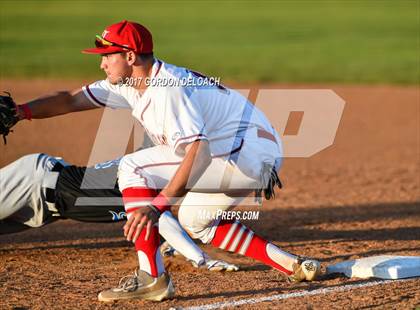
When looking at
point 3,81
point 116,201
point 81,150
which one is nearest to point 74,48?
Result: point 3,81

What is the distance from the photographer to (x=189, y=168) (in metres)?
4.84

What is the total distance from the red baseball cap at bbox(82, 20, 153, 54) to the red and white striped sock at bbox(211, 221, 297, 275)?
1411 millimetres

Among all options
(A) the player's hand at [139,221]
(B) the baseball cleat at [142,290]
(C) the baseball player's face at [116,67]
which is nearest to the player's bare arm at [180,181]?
(A) the player's hand at [139,221]

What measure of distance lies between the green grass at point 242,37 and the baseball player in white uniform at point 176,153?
10.6 m

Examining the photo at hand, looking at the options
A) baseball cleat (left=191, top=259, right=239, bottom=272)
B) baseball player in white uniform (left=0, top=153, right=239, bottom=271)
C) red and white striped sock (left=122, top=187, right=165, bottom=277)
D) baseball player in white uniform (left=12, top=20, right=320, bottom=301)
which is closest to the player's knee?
baseball player in white uniform (left=12, top=20, right=320, bottom=301)

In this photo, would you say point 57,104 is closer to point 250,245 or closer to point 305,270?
point 250,245

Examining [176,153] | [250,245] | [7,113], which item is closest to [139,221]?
[176,153]

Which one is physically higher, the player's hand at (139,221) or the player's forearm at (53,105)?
the player's forearm at (53,105)

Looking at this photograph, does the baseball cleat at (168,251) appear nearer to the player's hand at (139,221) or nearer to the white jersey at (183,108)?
the white jersey at (183,108)

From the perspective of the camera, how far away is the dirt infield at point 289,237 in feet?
16.9

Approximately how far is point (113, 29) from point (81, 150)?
586 centimetres

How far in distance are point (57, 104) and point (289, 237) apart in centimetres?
233

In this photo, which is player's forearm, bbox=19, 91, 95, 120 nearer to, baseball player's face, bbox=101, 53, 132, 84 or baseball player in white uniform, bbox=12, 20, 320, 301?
baseball player in white uniform, bbox=12, 20, 320, 301

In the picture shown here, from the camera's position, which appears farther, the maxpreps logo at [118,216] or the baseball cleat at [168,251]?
the baseball cleat at [168,251]
